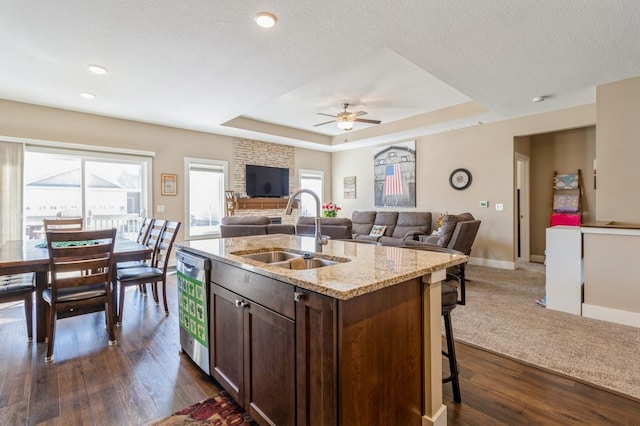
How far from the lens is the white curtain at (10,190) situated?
420cm

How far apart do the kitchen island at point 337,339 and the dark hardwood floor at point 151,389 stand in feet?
1.44

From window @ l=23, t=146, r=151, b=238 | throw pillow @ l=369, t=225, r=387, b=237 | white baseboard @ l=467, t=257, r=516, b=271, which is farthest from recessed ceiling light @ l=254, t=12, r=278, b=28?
white baseboard @ l=467, t=257, r=516, b=271

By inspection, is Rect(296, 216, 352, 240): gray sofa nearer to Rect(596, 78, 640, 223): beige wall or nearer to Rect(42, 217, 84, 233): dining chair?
Rect(596, 78, 640, 223): beige wall

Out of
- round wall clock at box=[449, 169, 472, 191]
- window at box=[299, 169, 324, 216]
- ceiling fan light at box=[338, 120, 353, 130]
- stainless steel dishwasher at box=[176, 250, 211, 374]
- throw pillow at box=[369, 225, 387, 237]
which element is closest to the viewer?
stainless steel dishwasher at box=[176, 250, 211, 374]

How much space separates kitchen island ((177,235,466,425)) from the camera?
3.84ft

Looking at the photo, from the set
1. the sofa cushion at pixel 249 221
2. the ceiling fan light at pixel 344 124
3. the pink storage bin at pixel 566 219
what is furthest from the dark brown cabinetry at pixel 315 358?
the pink storage bin at pixel 566 219

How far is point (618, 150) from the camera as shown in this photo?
3.61m

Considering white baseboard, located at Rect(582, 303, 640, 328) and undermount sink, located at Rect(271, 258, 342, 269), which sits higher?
undermount sink, located at Rect(271, 258, 342, 269)

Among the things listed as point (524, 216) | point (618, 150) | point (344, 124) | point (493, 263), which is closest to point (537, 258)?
point (524, 216)

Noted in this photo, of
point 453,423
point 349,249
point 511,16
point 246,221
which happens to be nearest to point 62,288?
point 349,249

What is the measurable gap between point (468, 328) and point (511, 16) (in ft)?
8.74

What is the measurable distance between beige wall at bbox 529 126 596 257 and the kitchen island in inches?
224

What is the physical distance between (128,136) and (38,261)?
3448mm

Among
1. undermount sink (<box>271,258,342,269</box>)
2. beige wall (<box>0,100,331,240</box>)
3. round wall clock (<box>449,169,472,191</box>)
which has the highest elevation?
beige wall (<box>0,100,331,240</box>)
